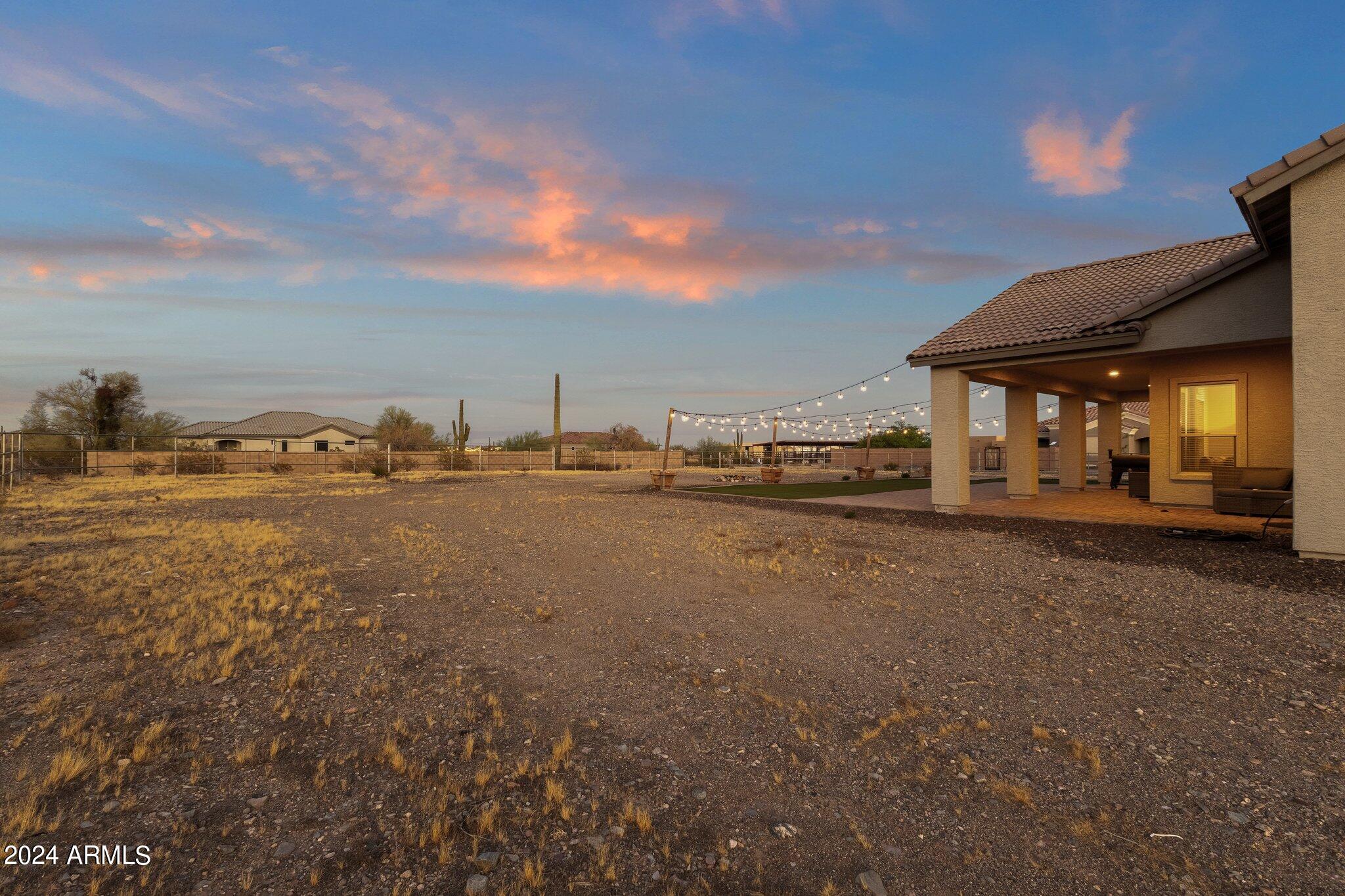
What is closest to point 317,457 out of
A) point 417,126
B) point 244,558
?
point 417,126

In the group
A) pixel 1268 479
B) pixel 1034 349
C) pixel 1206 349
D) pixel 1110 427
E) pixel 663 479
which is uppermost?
pixel 1034 349

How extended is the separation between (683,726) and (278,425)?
59126 mm

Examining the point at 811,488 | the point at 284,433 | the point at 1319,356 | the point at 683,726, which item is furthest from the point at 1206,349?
the point at 284,433

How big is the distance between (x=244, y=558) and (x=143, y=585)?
1375 mm

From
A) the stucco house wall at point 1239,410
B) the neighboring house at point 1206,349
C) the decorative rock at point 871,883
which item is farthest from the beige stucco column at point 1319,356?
the decorative rock at point 871,883

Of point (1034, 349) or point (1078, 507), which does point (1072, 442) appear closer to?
point (1078, 507)

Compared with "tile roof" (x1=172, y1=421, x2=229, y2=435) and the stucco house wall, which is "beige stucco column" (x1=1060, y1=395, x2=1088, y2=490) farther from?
"tile roof" (x1=172, y1=421, x2=229, y2=435)

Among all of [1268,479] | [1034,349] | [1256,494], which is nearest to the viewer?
[1256,494]

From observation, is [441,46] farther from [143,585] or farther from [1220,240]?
[1220,240]

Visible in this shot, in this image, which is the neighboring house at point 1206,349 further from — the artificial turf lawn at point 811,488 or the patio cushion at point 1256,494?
the artificial turf lawn at point 811,488

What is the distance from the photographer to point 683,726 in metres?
3.10

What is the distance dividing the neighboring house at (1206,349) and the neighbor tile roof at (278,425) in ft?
176

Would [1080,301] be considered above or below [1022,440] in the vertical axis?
above

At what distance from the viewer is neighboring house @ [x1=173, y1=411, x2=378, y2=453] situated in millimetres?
47688
